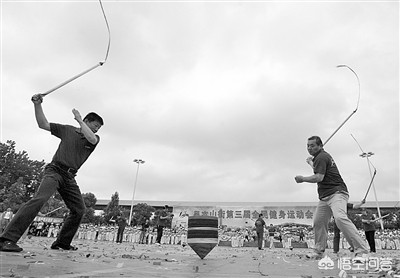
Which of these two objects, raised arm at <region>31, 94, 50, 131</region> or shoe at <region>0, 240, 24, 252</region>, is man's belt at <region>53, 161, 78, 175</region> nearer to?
raised arm at <region>31, 94, 50, 131</region>

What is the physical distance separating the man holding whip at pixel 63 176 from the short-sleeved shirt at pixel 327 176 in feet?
12.2

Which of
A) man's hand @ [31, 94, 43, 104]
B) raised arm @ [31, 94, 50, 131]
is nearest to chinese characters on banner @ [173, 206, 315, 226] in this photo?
raised arm @ [31, 94, 50, 131]

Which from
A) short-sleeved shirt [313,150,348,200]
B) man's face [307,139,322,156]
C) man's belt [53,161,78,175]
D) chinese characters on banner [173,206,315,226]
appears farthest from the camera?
chinese characters on banner [173,206,315,226]

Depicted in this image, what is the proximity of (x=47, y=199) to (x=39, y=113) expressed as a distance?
47.9 inches

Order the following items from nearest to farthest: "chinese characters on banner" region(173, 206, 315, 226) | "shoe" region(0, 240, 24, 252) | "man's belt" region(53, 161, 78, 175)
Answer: "shoe" region(0, 240, 24, 252) → "man's belt" region(53, 161, 78, 175) → "chinese characters on banner" region(173, 206, 315, 226)

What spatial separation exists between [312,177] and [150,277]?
357cm

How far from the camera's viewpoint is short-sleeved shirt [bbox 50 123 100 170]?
4.79 m

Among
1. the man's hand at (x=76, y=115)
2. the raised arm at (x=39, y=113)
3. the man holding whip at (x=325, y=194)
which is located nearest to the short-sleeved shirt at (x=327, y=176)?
the man holding whip at (x=325, y=194)

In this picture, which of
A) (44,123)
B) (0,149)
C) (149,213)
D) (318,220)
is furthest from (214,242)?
(149,213)

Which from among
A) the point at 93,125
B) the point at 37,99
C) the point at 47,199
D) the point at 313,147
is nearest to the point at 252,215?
the point at 313,147

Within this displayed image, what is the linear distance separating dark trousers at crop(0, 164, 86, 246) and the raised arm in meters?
0.59

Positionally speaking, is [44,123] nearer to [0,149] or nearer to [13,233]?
[13,233]

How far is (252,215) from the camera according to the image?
2057 inches

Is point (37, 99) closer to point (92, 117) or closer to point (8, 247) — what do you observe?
point (92, 117)
